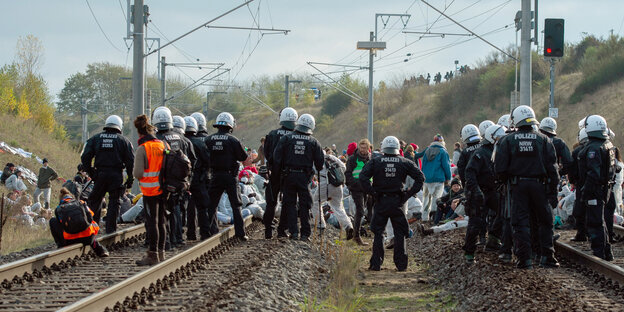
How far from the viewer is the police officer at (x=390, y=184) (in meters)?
11.7

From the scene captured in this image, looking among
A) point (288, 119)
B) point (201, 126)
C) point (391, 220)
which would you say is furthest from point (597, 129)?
point (201, 126)

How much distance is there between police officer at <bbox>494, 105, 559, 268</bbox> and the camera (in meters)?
10.4

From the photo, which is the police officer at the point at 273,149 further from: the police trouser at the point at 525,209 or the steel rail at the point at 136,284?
the police trouser at the point at 525,209

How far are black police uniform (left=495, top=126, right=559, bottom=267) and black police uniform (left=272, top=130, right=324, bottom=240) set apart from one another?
370 centimetres

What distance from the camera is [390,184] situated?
11711 millimetres

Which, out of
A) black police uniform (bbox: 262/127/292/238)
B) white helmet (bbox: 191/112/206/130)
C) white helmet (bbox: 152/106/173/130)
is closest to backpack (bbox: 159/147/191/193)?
white helmet (bbox: 152/106/173/130)

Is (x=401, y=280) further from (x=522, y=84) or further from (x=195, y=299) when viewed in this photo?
(x=522, y=84)

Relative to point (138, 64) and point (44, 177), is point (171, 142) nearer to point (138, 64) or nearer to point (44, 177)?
point (138, 64)

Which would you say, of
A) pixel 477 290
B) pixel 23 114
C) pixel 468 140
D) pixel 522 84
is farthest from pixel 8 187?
pixel 23 114

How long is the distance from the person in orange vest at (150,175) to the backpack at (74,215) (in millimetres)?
1569

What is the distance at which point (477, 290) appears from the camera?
9.88 m

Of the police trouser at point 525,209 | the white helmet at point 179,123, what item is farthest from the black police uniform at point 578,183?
the white helmet at point 179,123

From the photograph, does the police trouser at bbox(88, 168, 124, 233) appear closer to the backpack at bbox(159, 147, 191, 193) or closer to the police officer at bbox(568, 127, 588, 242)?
the backpack at bbox(159, 147, 191, 193)

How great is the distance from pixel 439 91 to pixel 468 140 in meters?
62.7
